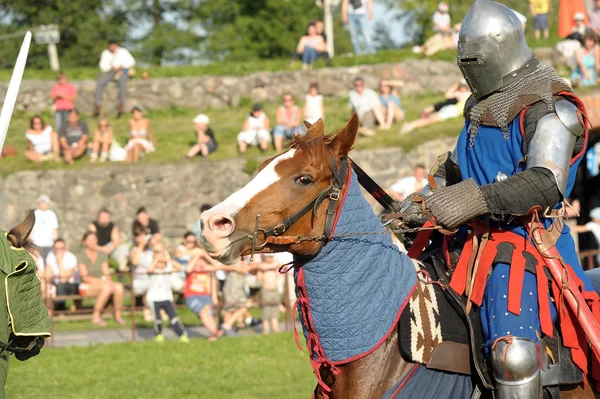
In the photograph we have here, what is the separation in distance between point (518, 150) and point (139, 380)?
7038mm

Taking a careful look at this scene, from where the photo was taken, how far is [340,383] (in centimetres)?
492

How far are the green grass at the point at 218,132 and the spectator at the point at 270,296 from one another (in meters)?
5.09

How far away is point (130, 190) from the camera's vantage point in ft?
62.9

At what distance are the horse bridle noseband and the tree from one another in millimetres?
31154

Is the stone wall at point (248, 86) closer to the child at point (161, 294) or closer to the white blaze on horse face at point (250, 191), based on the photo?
the child at point (161, 294)

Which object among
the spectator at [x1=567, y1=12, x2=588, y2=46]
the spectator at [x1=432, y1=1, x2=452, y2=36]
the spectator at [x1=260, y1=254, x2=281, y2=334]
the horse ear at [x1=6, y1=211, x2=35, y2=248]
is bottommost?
the spectator at [x1=260, y1=254, x2=281, y2=334]

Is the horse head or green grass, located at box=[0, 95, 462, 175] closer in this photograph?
the horse head

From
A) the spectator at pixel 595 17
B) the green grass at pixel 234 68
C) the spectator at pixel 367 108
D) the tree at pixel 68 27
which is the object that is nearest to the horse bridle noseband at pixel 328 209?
the spectator at pixel 367 108

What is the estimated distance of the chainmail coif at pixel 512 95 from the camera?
16.5 ft

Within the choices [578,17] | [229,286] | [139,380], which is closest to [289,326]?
[229,286]

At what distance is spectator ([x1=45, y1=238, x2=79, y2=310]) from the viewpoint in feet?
48.3

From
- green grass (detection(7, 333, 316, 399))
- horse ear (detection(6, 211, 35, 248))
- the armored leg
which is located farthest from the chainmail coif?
green grass (detection(7, 333, 316, 399))

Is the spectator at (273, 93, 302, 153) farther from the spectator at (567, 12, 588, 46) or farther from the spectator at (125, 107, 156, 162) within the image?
the spectator at (567, 12, 588, 46)

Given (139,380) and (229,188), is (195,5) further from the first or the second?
(139,380)
